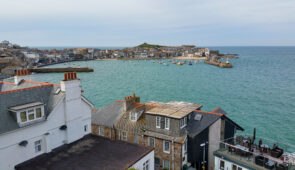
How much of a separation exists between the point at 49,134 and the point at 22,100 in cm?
329

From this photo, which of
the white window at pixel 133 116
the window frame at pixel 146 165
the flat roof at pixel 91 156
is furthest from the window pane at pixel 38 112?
the white window at pixel 133 116

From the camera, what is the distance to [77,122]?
18844mm

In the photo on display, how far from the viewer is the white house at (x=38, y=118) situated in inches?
557

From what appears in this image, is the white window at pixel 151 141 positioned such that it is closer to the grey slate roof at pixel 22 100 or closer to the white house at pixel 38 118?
the white house at pixel 38 118

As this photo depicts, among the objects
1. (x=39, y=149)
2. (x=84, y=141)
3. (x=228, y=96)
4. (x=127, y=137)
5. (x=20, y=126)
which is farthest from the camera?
(x=228, y=96)

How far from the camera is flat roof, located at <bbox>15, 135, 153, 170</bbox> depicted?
574 inches

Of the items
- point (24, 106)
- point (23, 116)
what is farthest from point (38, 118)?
point (24, 106)

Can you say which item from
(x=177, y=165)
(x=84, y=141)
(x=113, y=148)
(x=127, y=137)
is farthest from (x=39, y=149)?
(x=177, y=165)

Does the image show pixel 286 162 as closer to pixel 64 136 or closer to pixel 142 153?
pixel 142 153

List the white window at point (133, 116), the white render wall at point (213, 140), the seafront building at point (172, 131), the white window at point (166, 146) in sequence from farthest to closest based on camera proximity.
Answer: the white window at point (133, 116)
the white render wall at point (213, 140)
the white window at point (166, 146)
the seafront building at point (172, 131)

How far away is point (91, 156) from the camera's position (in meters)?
15.9

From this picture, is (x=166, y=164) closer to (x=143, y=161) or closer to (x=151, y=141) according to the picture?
(x=151, y=141)

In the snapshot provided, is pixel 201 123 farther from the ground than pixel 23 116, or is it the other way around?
pixel 23 116

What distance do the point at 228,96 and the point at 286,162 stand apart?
5750 cm
